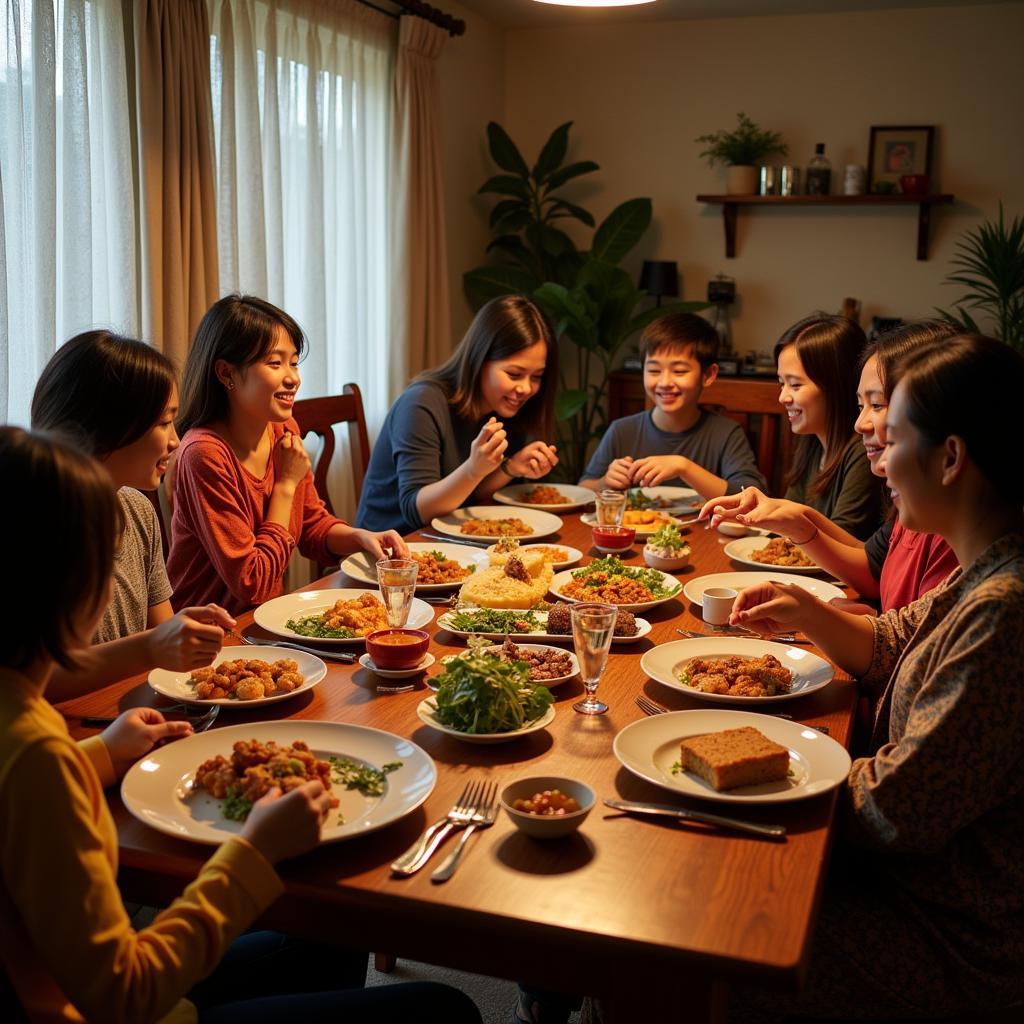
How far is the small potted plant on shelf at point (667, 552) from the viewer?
2454 mm

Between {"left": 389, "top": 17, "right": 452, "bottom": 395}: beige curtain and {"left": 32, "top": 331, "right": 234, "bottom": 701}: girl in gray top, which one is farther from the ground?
{"left": 389, "top": 17, "right": 452, "bottom": 395}: beige curtain

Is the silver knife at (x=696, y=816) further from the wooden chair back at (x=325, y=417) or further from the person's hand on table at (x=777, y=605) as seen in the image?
the wooden chair back at (x=325, y=417)

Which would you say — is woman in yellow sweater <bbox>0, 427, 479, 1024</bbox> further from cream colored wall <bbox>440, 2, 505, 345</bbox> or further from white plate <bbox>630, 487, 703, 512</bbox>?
cream colored wall <bbox>440, 2, 505, 345</bbox>

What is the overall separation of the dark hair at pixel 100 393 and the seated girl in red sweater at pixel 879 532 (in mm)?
1226

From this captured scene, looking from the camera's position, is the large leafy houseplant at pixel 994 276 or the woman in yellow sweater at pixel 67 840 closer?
the woman in yellow sweater at pixel 67 840

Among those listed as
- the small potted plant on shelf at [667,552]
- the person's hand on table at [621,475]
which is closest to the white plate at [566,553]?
the small potted plant on shelf at [667,552]

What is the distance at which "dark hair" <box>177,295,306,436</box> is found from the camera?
237 centimetres

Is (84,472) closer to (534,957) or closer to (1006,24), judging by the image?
(534,957)

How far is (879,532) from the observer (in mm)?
2396

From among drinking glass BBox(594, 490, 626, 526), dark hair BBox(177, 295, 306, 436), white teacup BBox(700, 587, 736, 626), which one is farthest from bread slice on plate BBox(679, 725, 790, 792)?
dark hair BBox(177, 295, 306, 436)

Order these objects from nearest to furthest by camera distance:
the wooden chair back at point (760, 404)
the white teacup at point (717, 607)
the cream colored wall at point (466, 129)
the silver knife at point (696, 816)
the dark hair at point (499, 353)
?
the silver knife at point (696, 816), the white teacup at point (717, 607), the dark hair at point (499, 353), the wooden chair back at point (760, 404), the cream colored wall at point (466, 129)

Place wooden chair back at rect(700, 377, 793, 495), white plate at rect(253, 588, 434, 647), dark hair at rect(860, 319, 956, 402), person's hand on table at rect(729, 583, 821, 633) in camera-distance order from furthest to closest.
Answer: wooden chair back at rect(700, 377, 793, 495), dark hair at rect(860, 319, 956, 402), white plate at rect(253, 588, 434, 647), person's hand on table at rect(729, 583, 821, 633)

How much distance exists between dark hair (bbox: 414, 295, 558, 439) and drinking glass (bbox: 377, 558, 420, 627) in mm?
1457

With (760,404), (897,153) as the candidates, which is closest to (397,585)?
(760,404)
